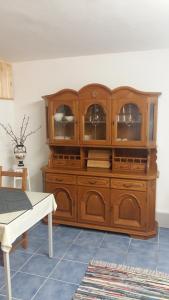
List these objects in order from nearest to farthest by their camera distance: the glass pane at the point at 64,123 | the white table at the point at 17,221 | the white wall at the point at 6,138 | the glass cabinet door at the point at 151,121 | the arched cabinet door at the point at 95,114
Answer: the white table at the point at 17,221
the glass cabinet door at the point at 151,121
the arched cabinet door at the point at 95,114
the glass pane at the point at 64,123
the white wall at the point at 6,138

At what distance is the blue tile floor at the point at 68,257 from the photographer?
220cm

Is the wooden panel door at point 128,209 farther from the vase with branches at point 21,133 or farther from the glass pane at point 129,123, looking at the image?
the vase with branches at point 21,133

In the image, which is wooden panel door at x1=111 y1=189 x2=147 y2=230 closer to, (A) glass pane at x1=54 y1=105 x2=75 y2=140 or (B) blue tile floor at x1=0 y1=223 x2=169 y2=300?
(B) blue tile floor at x1=0 y1=223 x2=169 y2=300

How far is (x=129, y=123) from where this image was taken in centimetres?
305

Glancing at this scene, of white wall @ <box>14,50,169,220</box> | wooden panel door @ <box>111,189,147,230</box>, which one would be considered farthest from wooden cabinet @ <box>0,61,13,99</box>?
wooden panel door @ <box>111,189,147,230</box>

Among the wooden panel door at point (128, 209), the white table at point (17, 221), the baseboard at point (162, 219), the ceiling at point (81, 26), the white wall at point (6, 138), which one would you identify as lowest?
the baseboard at point (162, 219)

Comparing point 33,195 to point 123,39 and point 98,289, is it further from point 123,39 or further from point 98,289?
point 123,39

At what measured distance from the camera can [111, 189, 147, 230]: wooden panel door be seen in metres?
2.97

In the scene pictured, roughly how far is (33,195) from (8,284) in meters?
0.82

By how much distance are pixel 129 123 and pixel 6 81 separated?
1.90 m

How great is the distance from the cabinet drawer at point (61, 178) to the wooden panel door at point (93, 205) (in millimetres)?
142

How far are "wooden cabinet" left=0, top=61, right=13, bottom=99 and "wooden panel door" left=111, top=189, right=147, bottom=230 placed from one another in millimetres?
2069

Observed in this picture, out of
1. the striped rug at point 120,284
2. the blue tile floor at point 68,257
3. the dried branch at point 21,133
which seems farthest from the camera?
the dried branch at point 21,133

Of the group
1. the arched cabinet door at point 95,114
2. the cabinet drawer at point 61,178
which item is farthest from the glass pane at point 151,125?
the cabinet drawer at point 61,178
